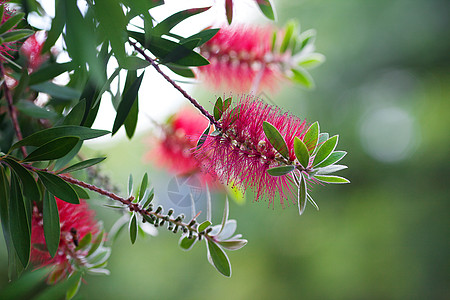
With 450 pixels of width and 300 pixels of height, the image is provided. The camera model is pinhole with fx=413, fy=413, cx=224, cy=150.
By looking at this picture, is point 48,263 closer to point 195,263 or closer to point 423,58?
point 195,263

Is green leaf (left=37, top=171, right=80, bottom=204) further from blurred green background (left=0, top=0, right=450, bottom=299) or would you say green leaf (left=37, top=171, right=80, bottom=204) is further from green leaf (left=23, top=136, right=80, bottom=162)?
blurred green background (left=0, top=0, right=450, bottom=299)

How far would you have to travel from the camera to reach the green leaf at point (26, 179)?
11.9 inches

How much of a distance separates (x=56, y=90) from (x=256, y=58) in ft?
0.92

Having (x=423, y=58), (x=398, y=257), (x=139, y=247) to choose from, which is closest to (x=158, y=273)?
(x=139, y=247)

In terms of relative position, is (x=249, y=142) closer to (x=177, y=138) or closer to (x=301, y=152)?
(x=301, y=152)

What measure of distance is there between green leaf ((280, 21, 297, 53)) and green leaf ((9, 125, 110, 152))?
0.39 m

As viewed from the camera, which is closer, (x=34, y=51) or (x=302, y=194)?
(x=302, y=194)

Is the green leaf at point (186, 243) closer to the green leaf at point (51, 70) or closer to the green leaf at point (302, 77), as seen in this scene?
the green leaf at point (51, 70)

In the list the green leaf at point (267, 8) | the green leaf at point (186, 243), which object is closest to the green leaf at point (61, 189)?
the green leaf at point (186, 243)

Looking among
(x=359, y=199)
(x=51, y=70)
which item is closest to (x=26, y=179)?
(x=51, y=70)

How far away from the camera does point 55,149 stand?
0.99 feet

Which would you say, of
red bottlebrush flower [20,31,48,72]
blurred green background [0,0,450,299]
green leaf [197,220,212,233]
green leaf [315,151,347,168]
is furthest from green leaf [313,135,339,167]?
blurred green background [0,0,450,299]

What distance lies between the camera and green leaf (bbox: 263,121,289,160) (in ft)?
0.94

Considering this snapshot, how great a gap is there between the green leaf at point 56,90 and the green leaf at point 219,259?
0.68 feet
